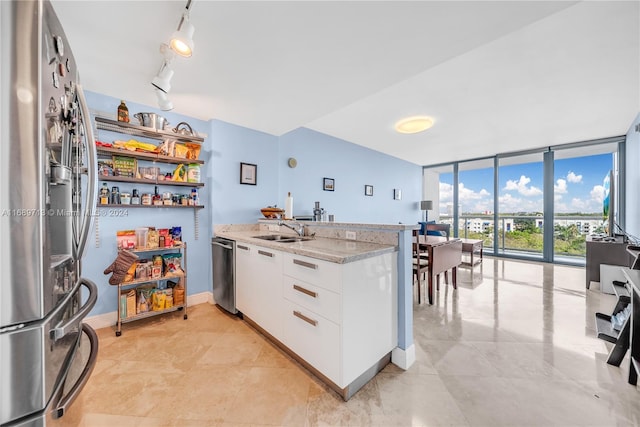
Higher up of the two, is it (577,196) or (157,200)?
(577,196)

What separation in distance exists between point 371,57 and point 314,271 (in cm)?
165

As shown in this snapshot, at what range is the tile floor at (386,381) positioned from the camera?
4.13ft

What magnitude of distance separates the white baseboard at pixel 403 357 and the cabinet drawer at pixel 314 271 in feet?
2.66

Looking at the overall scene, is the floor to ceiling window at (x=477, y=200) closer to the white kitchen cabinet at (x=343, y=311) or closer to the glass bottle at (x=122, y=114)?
the white kitchen cabinet at (x=343, y=311)

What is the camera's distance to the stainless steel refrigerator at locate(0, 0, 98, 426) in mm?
540

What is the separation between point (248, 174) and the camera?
3.12 meters

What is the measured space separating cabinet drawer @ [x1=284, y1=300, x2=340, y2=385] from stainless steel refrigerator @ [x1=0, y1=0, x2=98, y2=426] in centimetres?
105

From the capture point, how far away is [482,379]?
1.53 metres

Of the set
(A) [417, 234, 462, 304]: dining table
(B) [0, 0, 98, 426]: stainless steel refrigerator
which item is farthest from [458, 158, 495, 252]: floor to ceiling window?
(B) [0, 0, 98, 426]: stainless steel refrigerator

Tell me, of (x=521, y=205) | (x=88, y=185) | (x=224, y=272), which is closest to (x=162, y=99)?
(x=88, y=185)

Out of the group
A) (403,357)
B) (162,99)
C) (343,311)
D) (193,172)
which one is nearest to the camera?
(343,311)

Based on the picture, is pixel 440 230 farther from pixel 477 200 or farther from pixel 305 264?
pixel 305 264

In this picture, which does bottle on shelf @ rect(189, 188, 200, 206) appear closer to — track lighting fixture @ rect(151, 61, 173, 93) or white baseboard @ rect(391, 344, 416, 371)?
track lighting fixture @ rect(151, 61, 173, 93)

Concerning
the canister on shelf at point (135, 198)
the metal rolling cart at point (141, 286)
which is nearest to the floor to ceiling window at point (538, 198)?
the metal rolling cart at point (141, 286)
